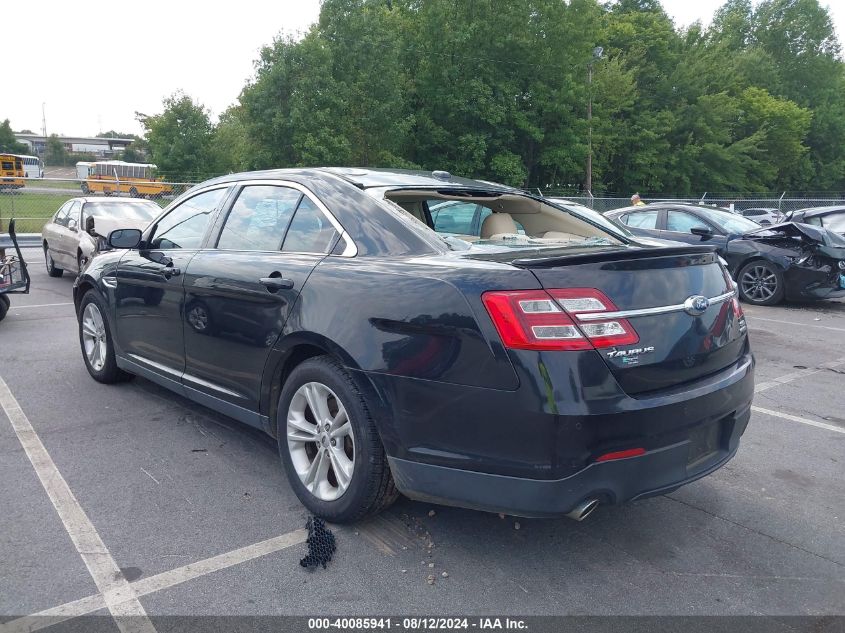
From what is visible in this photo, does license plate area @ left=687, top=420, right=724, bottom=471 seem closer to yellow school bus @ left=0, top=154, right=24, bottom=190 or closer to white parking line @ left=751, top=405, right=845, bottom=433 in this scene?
white parking line @ left=751, top=405, right=845, bottom=433

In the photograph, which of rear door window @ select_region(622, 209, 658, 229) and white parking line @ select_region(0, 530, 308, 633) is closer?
white parking line @ select_region(0, 530, 308, 633)

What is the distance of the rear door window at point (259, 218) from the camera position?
144 inches

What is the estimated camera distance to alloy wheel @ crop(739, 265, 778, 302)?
34.0ft

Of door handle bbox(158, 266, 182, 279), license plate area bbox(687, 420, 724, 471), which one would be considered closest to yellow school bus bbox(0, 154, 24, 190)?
door handle bbox(158, 266, 182, 279)

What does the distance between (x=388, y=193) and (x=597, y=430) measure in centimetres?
164

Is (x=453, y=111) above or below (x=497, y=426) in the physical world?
above

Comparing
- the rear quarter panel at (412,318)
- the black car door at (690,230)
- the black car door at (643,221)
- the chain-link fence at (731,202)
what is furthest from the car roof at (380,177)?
the chain-link fence at (731,202)

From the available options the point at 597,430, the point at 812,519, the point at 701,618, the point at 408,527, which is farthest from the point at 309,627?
the point at 812,519

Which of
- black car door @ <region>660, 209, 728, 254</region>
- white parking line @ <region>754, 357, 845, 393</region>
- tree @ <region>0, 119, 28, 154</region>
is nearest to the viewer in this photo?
white parking line @ <region>754, 357, 845, 393</region>

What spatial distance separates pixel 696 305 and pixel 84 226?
35.7 feet

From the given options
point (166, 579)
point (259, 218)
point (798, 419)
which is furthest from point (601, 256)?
point (798, 419)

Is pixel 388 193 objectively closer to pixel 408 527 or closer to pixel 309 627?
pixel 408 527

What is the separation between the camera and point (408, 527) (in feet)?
10.4

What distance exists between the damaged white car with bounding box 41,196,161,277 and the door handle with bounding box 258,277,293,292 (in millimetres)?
8338
